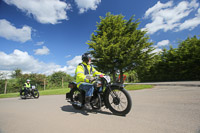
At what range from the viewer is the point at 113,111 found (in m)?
2.74

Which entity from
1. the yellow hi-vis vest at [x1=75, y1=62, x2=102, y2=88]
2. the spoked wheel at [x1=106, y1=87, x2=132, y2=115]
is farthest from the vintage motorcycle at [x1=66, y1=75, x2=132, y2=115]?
the yellow hi-vis vest at [x1=75, y1=62, x2=102, y2=88]

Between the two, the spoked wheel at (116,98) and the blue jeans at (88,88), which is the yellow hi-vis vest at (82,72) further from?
the spoked wheel at (116,98)

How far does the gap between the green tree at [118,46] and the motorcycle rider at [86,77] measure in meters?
9.38

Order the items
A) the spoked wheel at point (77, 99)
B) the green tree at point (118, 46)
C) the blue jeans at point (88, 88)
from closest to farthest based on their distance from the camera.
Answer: the blue jeans at point (88, 88) → the spoked wheel at point (77, 99) → the green tree at point (118, 46)

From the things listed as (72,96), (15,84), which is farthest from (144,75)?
(15,84)

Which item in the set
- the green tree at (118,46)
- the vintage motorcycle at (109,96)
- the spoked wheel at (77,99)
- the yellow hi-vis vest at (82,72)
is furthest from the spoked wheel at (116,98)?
the green tree at (118,46)

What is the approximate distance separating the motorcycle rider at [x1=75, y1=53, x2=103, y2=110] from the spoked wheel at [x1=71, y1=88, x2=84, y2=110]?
1.16ft

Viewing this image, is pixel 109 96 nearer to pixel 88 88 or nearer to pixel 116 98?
pixel 116 98

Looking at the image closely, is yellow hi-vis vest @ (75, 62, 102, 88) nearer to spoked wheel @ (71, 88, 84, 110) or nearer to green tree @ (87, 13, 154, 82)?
spoked wheel @ (71, 88, 84, 110)

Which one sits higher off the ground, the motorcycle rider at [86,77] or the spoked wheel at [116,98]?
the motorcycle rider at [86,77]

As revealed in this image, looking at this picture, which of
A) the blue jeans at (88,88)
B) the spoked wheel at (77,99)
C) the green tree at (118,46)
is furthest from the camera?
the green tree at (118,46)

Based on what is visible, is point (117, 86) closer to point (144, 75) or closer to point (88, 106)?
point (88, 106)

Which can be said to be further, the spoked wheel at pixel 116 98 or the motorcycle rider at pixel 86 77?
the motorcycle rider at pixel 86 77

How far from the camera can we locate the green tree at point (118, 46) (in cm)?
1290
